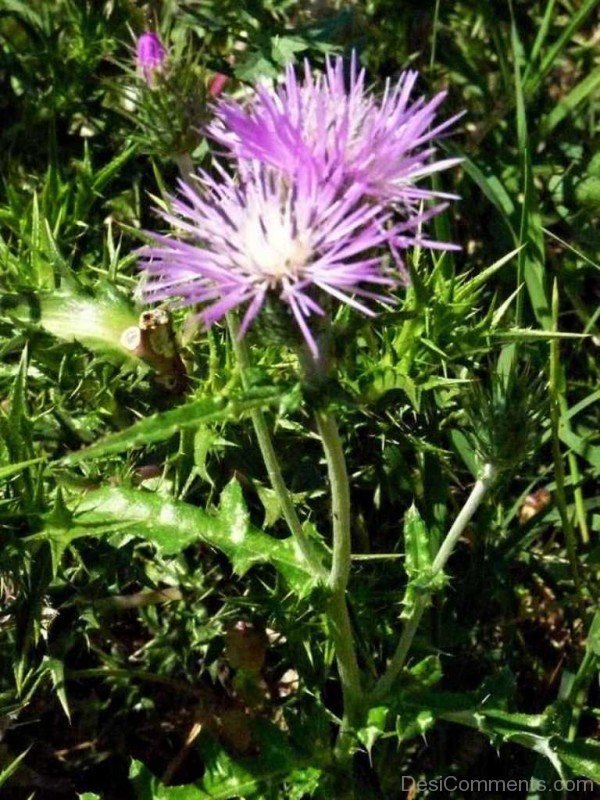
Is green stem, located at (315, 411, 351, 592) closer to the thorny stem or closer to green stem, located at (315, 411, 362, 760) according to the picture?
green stem, located at (315, 411, 362, 760)

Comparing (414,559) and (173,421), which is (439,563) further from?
(173,421)

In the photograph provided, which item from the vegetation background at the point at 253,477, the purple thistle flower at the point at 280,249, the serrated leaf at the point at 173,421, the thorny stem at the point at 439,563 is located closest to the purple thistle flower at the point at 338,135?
the purple thistle flower at the point at 280,249

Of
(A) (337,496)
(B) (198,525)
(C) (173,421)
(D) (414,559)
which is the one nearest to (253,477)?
(B) (198,525)

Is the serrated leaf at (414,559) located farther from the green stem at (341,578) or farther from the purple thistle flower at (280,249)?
the purple thistle flower at (280,249)

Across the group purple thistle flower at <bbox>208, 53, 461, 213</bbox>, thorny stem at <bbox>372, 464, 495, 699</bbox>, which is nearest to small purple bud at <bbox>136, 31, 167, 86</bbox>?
purple thistle flower at <bbox>208, 53, 461, 213</bbox>

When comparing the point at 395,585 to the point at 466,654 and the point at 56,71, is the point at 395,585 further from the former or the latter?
the point at 56,71
